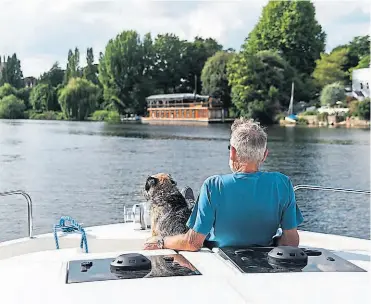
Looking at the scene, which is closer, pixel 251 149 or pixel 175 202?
pixel 251 149

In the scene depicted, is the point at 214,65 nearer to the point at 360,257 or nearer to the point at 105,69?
the point at 105,69

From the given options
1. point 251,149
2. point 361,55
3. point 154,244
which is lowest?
point 154,244

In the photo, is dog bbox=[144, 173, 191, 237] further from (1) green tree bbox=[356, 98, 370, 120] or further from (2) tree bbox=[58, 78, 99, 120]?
(2) tree bbox=[58, 78, 99, 120]

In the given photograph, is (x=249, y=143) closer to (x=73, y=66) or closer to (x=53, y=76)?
(x=53, y=76)

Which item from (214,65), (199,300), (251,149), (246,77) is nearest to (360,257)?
(251,149)

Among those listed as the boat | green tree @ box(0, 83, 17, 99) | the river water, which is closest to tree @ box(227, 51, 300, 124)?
the river water

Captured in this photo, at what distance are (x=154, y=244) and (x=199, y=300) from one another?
114cm

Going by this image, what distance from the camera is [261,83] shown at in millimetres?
67125

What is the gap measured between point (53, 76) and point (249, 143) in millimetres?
87123

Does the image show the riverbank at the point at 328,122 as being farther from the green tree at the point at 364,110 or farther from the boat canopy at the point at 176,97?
the boat canopy at the point at 176,97

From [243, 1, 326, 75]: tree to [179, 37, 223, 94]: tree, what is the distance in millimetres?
7172

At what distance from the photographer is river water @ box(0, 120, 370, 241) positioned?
563 inches

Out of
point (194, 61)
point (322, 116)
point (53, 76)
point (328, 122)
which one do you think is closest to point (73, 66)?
point (53, 76)

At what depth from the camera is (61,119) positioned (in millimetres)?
74875
